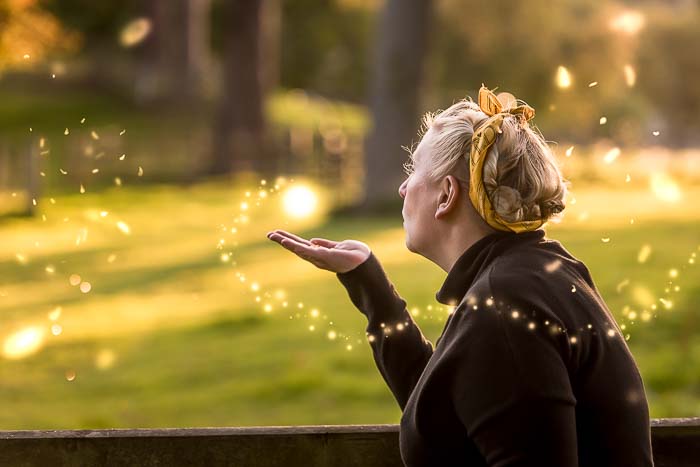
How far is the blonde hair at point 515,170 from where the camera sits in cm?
208

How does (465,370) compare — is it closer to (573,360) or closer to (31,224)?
(573,360)

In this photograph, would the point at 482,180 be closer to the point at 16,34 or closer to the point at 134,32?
the point at 16,34

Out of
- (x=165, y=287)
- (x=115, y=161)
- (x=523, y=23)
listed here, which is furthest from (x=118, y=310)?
(x=523, y=23)

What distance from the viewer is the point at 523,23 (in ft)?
91.0

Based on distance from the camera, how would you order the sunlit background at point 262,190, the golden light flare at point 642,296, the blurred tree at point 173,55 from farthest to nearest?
the blurred tree at point 173,55 < the golden light flare at point 642,296 < the sunlit background at point 262,190

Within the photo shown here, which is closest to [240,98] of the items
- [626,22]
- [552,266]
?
[626,22]

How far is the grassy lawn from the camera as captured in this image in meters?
6.55

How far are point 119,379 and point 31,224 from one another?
7.30 meters

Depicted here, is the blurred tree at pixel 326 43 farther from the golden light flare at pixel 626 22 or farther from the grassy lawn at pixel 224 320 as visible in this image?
the grassy lawn at pixel 224 320

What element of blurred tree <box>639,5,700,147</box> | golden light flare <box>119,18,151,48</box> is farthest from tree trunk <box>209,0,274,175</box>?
blurred tree <box>639,5,700,147</box>

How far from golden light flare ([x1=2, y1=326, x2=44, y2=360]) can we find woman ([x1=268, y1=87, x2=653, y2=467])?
5978mm

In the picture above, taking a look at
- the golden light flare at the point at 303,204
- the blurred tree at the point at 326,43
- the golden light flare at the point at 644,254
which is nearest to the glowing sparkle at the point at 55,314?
the golden light flare at the point at 644,254

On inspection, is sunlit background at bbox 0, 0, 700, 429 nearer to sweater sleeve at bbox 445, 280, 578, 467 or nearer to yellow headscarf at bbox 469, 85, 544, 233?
yellow headscarf at bbox 469, 85, 544, 233

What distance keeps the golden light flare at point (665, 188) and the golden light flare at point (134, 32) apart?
470 inches
